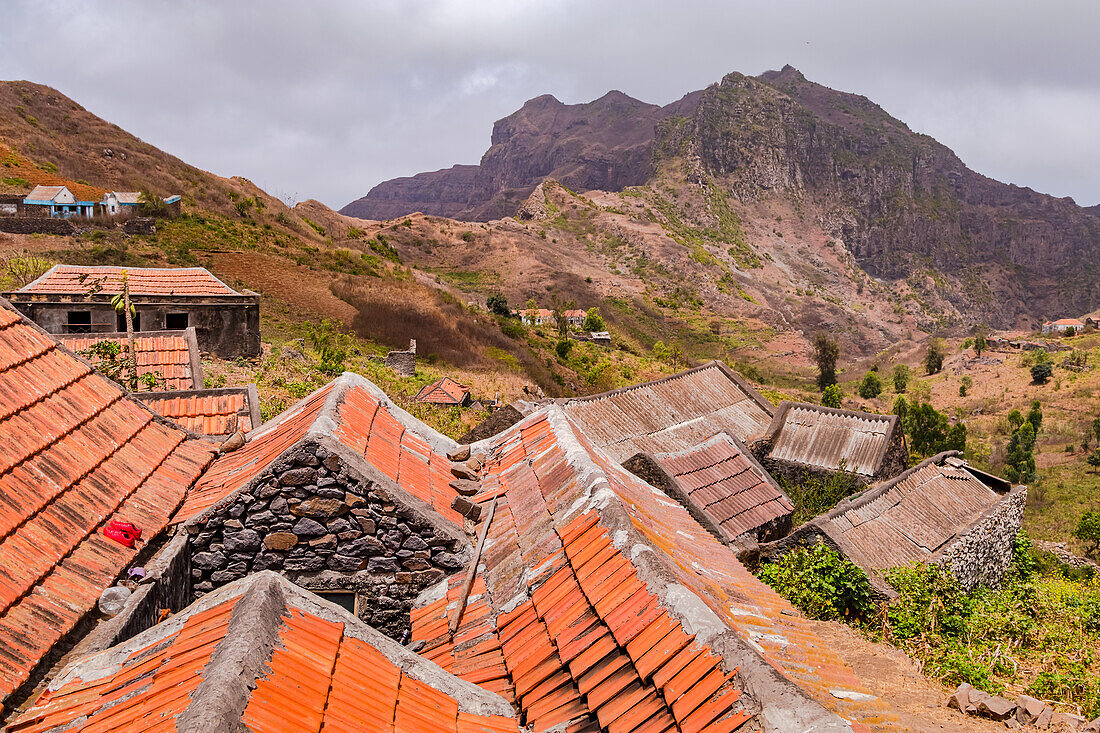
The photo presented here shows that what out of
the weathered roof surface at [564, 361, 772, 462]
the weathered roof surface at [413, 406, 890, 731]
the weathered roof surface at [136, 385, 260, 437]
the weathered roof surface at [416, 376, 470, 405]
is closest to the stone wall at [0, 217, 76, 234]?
the weathered roof surface at [416, 376, 470, 405]

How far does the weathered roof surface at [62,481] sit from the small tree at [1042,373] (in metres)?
75.9

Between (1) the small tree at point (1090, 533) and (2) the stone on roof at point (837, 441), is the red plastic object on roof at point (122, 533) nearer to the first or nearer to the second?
(2) the stone on roof at point (837, 441)

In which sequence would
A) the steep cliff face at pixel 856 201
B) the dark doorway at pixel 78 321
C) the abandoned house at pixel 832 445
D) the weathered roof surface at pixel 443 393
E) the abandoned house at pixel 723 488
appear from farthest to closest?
the steep cliff face at pixel 856 201 → the weathered roof surface at pixel 443 393 → the dark doorway at pixel 78 321 → the abandoned house at pixel 832 445 → the abandoned house at pixel 723 488

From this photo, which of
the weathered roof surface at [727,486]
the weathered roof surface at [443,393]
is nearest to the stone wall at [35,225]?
the weathered roof surface at [443,393]

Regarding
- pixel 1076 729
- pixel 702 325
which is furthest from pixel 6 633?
pixel 702 325

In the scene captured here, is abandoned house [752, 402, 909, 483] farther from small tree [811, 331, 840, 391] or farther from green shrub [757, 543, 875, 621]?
small tree [811, 331, 840, 391]

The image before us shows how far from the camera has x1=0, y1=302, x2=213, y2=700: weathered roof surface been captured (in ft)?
15.3

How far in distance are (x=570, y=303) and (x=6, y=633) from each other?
89201mm

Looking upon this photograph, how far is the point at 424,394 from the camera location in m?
28.3

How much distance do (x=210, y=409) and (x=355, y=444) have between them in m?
3.86

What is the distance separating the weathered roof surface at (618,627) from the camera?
4.17 m

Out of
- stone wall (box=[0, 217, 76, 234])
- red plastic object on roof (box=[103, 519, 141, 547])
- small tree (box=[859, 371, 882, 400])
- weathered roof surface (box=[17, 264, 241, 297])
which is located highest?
stone wall (box=[0, 217, 76, 234])

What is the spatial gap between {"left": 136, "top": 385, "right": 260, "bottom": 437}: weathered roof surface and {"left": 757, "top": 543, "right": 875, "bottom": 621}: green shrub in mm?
8541

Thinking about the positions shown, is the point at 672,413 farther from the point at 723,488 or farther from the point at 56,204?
the point at 56,204
